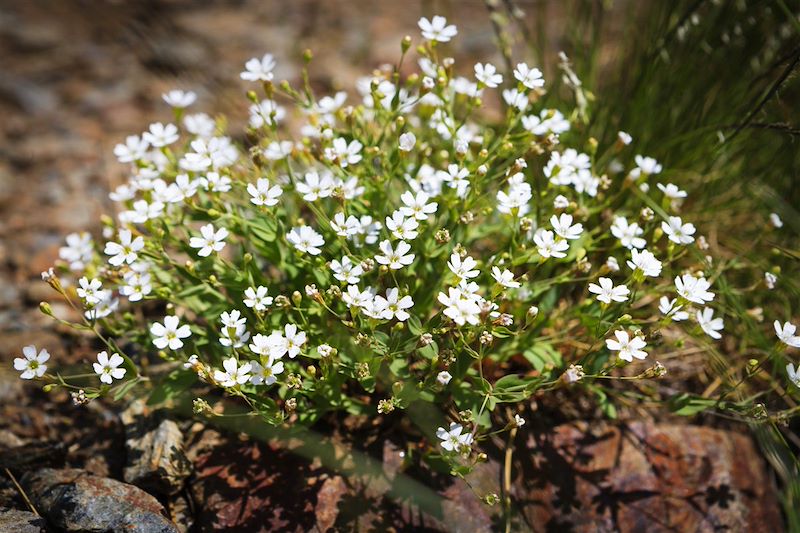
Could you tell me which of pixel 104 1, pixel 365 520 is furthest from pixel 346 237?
pixel 104 1

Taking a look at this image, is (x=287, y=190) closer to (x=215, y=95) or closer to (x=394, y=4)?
(x=215, y=95)

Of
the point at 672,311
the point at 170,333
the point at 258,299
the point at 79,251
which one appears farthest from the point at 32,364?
the point at 672,311

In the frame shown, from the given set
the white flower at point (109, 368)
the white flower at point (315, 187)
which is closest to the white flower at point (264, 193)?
the white flower at point (315, 187)

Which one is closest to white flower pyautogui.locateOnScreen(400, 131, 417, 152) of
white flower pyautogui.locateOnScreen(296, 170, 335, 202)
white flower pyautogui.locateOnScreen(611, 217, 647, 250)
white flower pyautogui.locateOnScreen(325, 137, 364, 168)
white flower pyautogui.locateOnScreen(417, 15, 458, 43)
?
white flower pyautogui.locateOnScreen(325, 137, 364, 168)

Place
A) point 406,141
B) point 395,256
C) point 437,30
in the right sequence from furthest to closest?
point 437,30
point 406,141
point 395,256

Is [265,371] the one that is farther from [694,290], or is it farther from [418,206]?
[694,290]

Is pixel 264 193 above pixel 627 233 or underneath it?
underneath

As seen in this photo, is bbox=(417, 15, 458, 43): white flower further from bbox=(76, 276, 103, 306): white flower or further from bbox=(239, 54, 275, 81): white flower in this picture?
bbox=(76, 276, 103, 306): white flower

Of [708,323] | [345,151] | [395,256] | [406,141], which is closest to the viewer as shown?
[395,256]
